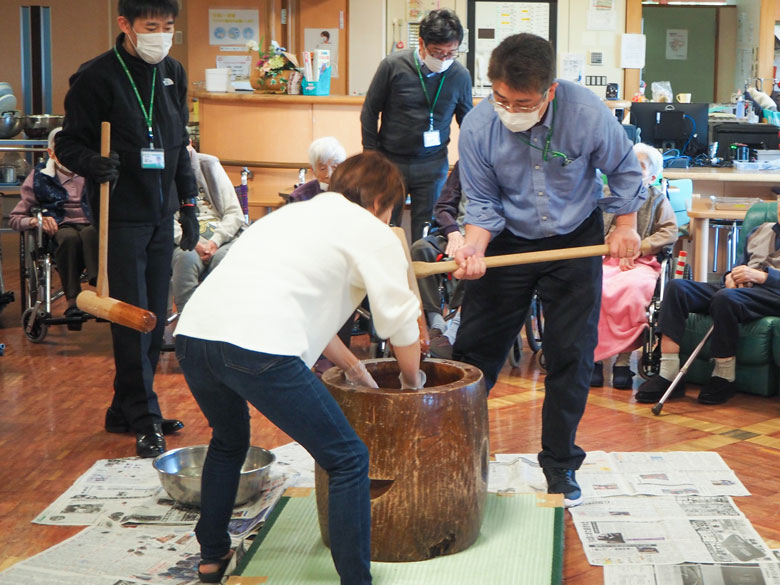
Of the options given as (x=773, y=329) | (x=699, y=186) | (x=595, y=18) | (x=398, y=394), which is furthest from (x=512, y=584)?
(x=595, y=18)

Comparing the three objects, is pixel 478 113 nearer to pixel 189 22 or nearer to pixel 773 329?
pixel 773 329

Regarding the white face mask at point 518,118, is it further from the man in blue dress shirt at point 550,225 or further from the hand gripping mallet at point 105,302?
the hand gripping mallet at point 105,302

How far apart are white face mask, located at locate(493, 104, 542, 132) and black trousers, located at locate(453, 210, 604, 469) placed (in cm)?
33

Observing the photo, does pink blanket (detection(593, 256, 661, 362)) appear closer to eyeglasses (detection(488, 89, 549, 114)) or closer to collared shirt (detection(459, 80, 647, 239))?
collared shirt (detection(459, 80, 647, 239))

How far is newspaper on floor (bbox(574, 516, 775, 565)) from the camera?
2400 mm

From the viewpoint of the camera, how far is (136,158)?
3.21 m

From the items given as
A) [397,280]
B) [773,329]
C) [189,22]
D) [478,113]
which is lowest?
[773,329]

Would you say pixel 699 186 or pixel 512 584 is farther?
pixel 699 186

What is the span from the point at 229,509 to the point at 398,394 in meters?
0.45

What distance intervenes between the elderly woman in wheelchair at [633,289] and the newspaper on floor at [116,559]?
2212 mm

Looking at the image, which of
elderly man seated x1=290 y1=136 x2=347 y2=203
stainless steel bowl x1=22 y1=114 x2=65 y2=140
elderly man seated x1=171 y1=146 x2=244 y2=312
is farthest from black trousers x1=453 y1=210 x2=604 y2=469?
stainless steel bowl x1=22 y1=114 x2=65 y2=140

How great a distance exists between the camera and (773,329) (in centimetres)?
396

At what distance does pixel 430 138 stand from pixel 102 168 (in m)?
2.17

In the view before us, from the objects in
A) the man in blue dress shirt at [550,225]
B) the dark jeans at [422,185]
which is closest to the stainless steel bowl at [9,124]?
the dark jeans at [422,185]
